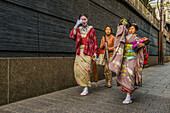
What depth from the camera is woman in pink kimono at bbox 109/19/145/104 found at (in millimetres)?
3812

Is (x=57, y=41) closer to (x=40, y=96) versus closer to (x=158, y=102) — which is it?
(x=40, y=96)

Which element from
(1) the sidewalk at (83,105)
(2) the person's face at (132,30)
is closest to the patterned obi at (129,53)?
(2) the person's face at (132,30)

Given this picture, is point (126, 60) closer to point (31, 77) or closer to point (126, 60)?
point (126, 60)

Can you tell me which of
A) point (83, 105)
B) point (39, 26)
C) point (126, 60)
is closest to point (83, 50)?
point (126, 60)

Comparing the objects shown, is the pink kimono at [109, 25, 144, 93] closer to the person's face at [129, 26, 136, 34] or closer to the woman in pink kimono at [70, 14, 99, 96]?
the person's face at [129, 26, 136, 34]

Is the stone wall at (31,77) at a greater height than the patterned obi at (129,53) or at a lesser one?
lesser

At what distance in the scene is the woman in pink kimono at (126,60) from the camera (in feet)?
12.5

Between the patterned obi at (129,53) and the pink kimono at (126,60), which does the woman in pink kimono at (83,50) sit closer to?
the pink kimono at (126,60)

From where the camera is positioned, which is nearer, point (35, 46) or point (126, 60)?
point (126, 60)

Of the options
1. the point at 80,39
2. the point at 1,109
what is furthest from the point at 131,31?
the point at 1,109

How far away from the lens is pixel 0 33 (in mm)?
3611

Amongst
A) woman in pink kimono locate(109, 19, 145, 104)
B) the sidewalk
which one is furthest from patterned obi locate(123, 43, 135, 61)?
the sidewalk

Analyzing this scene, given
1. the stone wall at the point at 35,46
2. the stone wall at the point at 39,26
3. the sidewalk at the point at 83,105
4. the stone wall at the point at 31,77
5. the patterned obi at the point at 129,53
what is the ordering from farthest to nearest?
the patterned obi at the point at 129,53, the stone wall at the point at 39,26, the stone wall at the point at 35,46, the stone wall at the point at 31,77, the sidewalk at the point at 83,105

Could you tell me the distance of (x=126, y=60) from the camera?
3.92 metres
